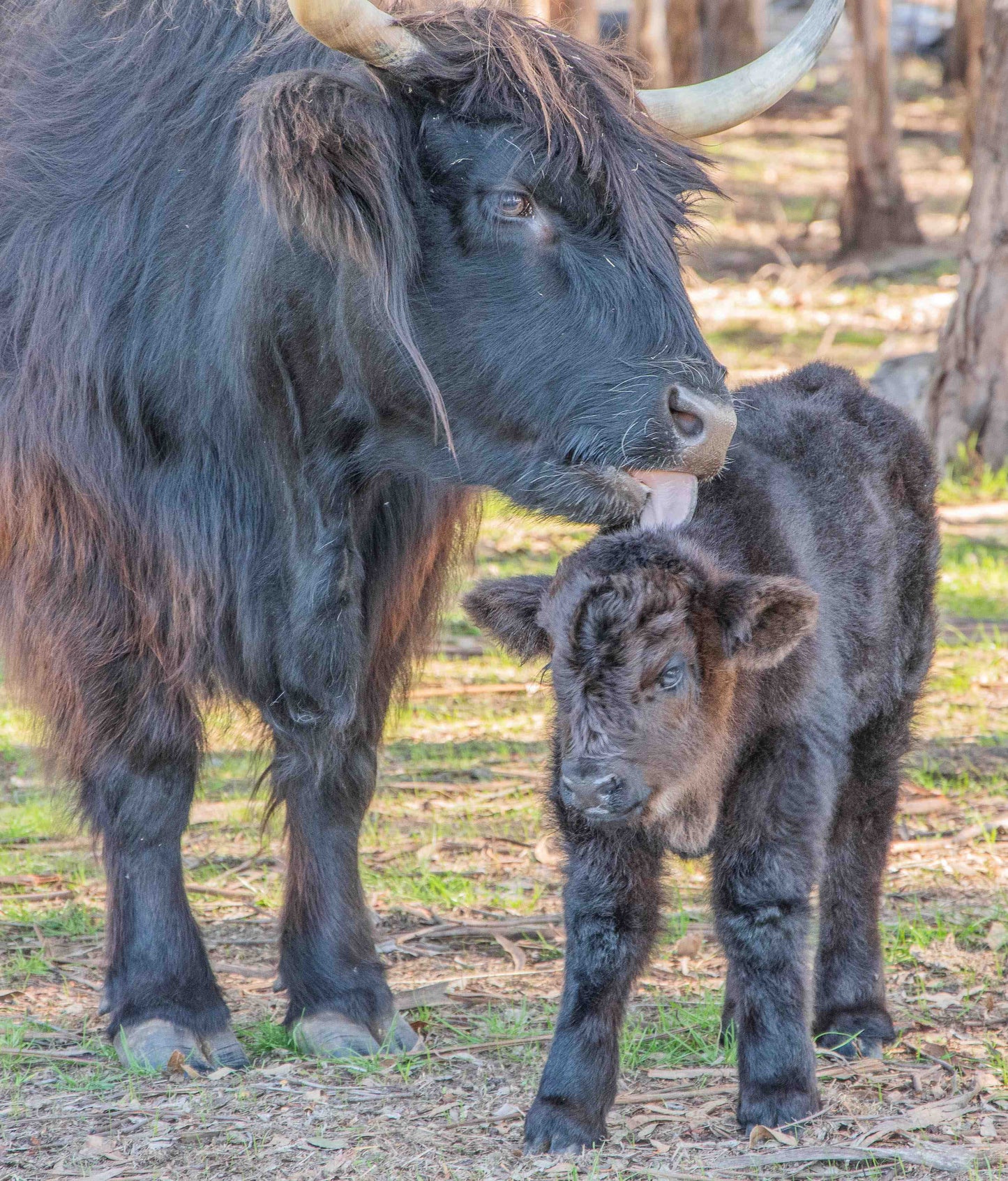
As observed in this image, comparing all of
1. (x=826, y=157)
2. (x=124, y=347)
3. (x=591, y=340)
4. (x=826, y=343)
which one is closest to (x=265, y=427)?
(x=124, y=347)

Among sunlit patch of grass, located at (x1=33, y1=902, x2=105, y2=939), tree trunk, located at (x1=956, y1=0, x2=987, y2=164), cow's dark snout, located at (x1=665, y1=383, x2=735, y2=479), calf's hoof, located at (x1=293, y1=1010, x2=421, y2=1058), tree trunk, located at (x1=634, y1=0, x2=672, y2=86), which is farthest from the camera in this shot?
tree trunk, located at (x1=956, y1=0, x2=987, y2=164)

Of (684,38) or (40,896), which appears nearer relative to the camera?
(40,896)

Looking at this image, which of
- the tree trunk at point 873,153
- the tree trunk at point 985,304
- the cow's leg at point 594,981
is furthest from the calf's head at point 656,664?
the tree trunk at point 873,153

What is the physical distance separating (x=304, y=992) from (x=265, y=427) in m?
1.40

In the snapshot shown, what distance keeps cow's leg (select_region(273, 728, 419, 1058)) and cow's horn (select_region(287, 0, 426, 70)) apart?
5.09 feet

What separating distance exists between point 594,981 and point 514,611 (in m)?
0.75

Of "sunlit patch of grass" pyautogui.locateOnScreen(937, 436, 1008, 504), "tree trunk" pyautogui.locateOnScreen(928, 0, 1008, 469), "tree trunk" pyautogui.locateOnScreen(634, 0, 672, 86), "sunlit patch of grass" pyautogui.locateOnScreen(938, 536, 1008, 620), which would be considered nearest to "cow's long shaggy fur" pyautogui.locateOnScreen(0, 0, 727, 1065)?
"sunlit patch of grass" pyautogui.locateOnScreen(938, 536, 1008, 620)

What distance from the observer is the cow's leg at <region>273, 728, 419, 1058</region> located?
12.6ft

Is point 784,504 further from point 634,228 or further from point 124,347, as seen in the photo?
point 124,347

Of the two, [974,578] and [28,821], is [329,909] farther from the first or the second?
[974,578]

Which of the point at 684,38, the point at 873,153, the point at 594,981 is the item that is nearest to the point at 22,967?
the point at 594,981

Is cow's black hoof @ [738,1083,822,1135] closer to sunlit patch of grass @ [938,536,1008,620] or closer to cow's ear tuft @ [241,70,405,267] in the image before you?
cow's ear tuft @ [241,70,405,267]

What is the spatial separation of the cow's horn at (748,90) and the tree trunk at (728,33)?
19667mm

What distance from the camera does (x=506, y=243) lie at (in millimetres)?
3352
